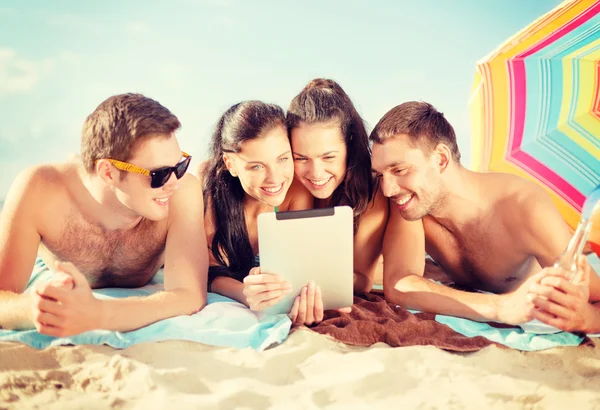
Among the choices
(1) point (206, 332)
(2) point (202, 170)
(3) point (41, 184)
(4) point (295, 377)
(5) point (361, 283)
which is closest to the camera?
(4) point (295, 377)

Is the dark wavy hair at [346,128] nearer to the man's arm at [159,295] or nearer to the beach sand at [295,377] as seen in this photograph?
the man's arm at [159,295]

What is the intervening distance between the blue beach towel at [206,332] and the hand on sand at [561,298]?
129 cm

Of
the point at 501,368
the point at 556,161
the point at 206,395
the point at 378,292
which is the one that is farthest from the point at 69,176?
the point at 556,161

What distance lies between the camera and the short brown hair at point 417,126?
3469mm

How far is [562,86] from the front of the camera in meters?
4.16

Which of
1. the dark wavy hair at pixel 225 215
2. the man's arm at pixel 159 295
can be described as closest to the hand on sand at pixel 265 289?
Result: the man's arm at pixel 159 295

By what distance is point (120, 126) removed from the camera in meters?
2.98

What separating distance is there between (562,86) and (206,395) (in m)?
3.45

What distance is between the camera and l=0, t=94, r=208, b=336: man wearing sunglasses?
2918 millimetres

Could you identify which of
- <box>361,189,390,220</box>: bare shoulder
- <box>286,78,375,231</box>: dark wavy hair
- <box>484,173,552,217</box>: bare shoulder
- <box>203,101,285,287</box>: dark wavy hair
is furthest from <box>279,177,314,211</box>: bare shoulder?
<box>484,173,552,217</box>: bare shoulder

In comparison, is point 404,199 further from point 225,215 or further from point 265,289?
point 225,215

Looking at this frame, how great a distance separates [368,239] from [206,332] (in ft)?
4.83

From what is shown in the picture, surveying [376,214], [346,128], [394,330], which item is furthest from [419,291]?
[346,128]

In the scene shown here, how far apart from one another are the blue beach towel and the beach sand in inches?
2.6
